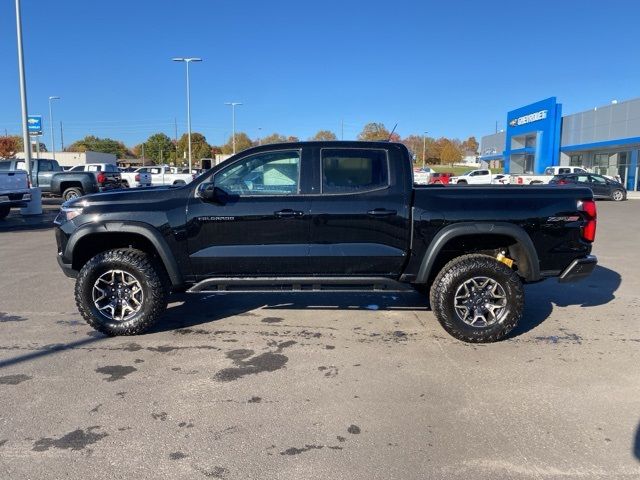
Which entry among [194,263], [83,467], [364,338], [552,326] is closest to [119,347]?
[194,263]

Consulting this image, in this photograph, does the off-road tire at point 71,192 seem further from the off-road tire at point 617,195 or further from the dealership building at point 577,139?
the dealership building at point 577,139

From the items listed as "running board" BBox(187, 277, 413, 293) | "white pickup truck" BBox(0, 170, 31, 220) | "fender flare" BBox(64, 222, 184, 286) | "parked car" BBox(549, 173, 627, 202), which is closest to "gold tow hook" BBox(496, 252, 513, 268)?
"running board" BBox(187, 277, 413, 293)

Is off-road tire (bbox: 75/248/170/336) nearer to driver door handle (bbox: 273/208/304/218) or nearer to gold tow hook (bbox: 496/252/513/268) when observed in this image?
driver door handle (bbox: 273/208/304/218)

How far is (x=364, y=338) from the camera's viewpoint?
17.1 ft

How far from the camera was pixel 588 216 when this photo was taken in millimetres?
5016

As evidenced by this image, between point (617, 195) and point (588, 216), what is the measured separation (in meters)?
27.5

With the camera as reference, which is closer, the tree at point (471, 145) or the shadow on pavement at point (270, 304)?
the shadow on pavement at point (270, 304)

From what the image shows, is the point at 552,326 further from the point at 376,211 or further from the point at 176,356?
the point at 176,356

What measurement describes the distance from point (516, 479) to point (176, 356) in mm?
3045

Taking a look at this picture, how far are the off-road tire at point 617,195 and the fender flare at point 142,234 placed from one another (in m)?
29.5

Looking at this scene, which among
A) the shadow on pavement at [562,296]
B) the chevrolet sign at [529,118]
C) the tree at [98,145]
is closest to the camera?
the shadow on pavement at [562,296]

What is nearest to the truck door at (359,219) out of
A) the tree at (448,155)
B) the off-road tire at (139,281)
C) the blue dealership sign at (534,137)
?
the off-road tire at (139,281)

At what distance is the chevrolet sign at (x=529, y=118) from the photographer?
149 feet

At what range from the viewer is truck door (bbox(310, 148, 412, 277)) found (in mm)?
4980
